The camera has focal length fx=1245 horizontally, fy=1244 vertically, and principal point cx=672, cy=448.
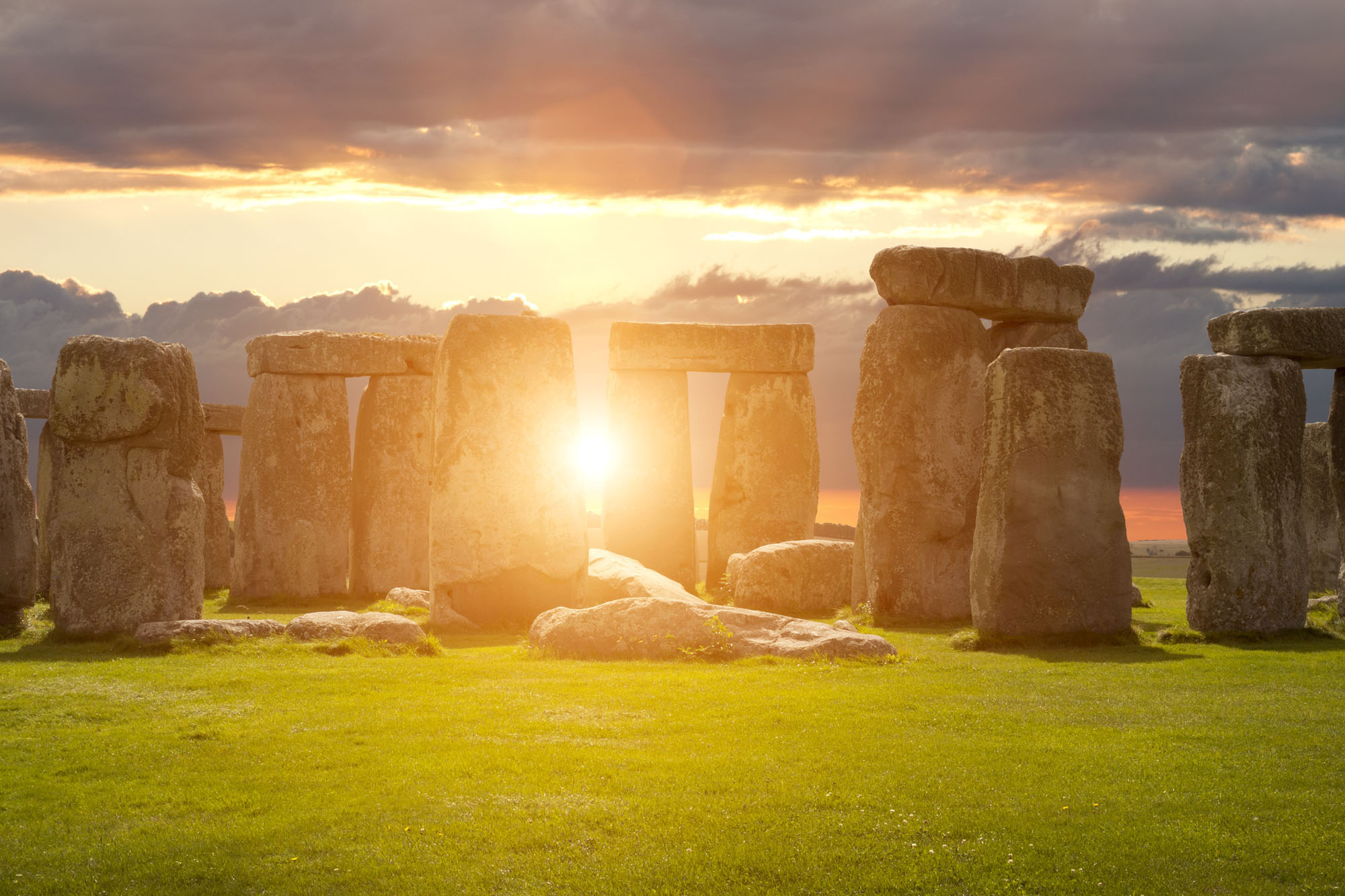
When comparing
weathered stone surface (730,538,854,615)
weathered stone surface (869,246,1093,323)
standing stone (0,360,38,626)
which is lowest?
weathered stone surface (730,538,854,615)

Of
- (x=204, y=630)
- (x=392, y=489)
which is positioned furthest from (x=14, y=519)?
(x=392, y=489)

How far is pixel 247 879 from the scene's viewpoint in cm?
607

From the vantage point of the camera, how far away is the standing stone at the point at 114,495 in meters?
13.0

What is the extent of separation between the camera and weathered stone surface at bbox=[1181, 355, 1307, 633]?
13.6 metres

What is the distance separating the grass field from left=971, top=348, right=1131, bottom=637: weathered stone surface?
1.74 metres

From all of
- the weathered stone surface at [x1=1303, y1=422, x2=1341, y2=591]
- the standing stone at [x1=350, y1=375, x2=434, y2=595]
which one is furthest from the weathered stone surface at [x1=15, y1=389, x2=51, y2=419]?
the weathered stone surface at [x1=1303, y1=422, x2=1341, y2=591]

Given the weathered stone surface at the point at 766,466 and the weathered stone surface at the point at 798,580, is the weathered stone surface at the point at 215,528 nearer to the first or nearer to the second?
the weathered stone surface at the point at 766,466

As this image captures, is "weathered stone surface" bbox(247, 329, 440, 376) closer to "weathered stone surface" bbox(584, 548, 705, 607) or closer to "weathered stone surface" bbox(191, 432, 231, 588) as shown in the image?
"weathered stone surface" bbox(191, 432, 231, 588)

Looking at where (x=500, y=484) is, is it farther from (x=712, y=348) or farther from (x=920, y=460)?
(x=712, y=348)

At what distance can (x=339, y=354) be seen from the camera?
835 inches

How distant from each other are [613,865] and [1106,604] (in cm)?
838

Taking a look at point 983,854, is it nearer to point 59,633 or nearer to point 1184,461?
point 1184,461

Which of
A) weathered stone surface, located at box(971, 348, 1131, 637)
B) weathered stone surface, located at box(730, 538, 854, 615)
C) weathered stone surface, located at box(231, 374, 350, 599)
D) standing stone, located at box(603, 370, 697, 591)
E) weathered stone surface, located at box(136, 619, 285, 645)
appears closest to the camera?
weathered stone surface, located at box(136, 619, 285, 645)

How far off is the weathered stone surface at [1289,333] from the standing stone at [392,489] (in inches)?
508
